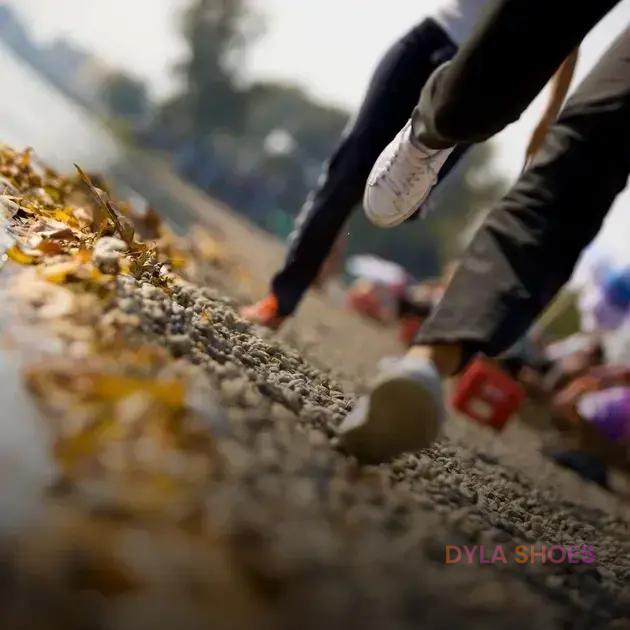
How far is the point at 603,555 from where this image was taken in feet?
3.98

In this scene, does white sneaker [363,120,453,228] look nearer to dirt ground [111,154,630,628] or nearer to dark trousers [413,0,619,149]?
dark trousers [413,0,619,149]

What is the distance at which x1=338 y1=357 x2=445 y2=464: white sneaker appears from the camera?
870 mm

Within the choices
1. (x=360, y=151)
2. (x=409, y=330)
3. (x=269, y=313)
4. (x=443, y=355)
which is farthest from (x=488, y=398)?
(x=443, y=355)

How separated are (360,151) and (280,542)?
1.33 meters

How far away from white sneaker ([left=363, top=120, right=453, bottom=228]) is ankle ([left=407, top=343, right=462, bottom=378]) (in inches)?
13.5

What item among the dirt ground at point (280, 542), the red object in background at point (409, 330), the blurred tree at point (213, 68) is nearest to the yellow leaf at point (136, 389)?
the dirt ground at point (280, 542)

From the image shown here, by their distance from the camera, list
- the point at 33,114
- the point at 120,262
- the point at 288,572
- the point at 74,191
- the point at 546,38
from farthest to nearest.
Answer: the point at 33,114, the point at 74,191, the point at 120,262, the point at 546,38, the point at 288,572

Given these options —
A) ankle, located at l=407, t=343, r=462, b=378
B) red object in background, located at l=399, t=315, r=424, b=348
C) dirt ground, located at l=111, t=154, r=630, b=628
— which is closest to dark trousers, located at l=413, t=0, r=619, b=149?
ankle, located at l=407, t=343, r=462, b=378

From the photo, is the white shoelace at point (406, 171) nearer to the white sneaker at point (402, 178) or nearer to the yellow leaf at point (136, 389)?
the white sneaker at point (402, 178)

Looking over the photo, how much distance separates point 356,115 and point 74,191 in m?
0.90

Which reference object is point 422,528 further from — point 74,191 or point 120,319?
point 74,191

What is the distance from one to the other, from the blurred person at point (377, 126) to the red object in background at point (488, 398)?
1.50 meters

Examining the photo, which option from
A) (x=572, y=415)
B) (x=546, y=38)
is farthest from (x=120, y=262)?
(x=572, y=415)

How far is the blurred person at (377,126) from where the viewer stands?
5.59 ft
